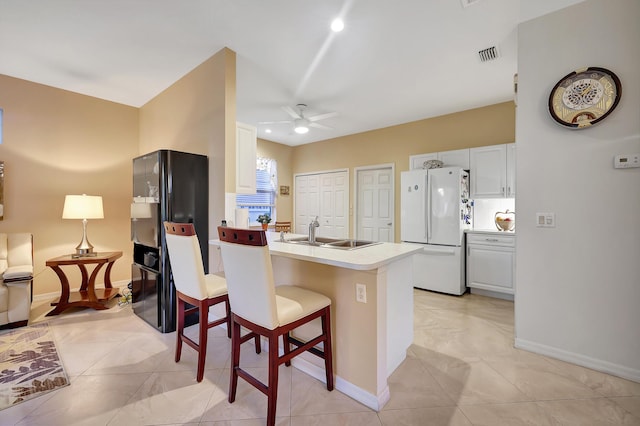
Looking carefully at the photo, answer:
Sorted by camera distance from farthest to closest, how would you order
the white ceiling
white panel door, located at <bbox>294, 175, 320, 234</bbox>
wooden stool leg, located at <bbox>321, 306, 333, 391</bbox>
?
white panel door, located at <bbox>294, 175, 320, 234</bbox> < the white ceiling < wooden stool leg, located at <bbox>321, 306, 333, 391</bbox>

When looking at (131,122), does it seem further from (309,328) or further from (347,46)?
(309,328)

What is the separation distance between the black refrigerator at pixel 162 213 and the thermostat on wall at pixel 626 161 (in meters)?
3.47

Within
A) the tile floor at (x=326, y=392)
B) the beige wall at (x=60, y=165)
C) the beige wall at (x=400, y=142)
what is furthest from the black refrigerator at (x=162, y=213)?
the beige wall at (x=400, y=142)

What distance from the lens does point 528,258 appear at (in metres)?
2.30

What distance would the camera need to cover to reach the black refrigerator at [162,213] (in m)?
2.60

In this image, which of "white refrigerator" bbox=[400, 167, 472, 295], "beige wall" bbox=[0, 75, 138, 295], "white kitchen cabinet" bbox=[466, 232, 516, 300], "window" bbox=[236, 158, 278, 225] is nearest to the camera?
"beige wall" bbox=[0, 75, 138, 295]

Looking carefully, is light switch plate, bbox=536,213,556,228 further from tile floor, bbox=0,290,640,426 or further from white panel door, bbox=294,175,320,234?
white panel door, bbox=294,175,320,234

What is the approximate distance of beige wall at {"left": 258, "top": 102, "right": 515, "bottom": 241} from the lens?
13.1 ft

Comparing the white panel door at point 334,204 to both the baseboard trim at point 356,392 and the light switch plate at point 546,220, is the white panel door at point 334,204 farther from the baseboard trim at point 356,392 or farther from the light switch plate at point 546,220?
the baseboard trim at point 356,392

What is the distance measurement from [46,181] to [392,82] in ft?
15.0

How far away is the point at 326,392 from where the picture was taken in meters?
1.78

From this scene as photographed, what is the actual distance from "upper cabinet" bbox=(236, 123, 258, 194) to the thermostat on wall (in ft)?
10.2

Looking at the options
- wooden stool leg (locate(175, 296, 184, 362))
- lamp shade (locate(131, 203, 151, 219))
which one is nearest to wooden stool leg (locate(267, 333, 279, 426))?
wooden stool leg (locate(175, 296, 184, 362))

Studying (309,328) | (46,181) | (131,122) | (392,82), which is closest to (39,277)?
(46,181)
